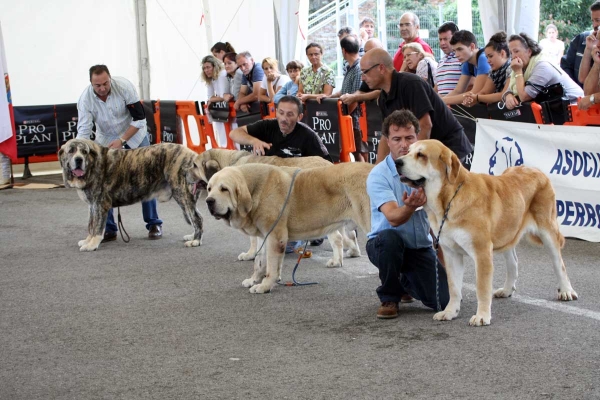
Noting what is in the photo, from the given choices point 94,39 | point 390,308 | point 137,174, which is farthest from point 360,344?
point 94,39

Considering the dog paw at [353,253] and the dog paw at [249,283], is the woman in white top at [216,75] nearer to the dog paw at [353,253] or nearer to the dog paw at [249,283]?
the dog paw at [353,253]

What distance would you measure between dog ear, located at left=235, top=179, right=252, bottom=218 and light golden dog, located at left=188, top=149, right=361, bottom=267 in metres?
1.03

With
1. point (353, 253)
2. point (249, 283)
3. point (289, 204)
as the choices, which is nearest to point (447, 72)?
point (353, 253)

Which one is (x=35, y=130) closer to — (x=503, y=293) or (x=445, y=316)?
(x=503, y=293)

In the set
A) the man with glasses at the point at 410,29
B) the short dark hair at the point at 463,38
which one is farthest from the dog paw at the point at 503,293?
the man with glasses at the point at 410,29

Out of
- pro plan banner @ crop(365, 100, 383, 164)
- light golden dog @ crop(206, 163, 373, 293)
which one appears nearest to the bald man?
light golden dog @ crop(206, 163, 373, 293)

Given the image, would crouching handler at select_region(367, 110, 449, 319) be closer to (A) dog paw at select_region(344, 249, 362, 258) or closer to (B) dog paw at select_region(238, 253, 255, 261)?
(A) dog paw at select_region(344, 249, 362, 258)

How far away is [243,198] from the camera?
20.9 ft

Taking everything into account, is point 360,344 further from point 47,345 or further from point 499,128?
point 499,128

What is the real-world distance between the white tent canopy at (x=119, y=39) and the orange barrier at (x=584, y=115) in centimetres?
790

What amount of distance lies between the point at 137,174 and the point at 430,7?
54.5ft

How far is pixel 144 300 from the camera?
647 cm

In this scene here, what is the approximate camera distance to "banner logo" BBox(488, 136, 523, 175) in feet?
27.0

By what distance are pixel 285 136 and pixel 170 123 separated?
25.4ft
